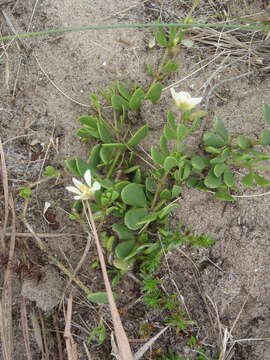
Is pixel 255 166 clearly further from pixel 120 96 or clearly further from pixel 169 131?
pixel 120 96

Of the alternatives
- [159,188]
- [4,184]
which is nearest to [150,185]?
[159,188]

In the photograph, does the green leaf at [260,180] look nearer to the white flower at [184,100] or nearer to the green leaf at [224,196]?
the green leaf at [224,196]

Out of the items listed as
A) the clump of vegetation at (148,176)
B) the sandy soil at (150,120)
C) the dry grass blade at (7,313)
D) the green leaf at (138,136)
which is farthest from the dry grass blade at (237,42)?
the dry grass blade at (7,313)

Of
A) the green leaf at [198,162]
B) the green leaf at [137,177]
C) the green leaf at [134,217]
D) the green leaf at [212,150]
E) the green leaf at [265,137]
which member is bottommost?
the green leaf at [134,217]

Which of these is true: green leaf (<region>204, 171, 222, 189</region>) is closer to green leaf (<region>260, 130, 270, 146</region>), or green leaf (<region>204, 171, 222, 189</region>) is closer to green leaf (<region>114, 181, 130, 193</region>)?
green leaf (<region>260, 130, 270, 146</region>)

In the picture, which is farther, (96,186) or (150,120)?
(150,120)

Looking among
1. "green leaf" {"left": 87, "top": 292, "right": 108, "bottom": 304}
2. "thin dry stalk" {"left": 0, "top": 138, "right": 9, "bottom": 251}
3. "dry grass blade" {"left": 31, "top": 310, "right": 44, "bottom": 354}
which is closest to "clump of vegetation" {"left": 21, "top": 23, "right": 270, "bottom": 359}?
"green leaf" {"left": 87, "top": 292, "right": 108, "bottom": 304}

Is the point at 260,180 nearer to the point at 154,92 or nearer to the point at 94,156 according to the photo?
the point at 154,92

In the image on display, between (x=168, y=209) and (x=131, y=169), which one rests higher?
(x=131, y=169)
